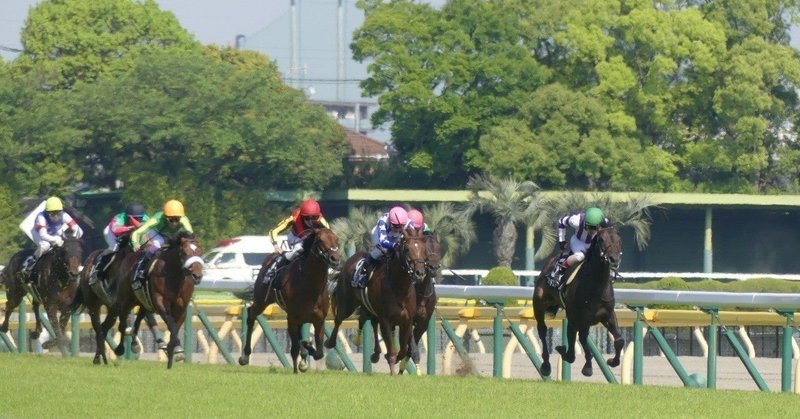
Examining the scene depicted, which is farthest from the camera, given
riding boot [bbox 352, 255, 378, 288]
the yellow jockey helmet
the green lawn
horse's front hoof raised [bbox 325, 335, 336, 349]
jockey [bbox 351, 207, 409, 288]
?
horse's front hoof raised [bbox 325, 335, 336, 349]

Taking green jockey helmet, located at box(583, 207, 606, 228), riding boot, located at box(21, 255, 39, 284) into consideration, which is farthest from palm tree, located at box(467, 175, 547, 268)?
green jockey helmet, located at box(583, 207, 606, 228)

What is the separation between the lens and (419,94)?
2176 inches

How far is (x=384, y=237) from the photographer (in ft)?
53.3

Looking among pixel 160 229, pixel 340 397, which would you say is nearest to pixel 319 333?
pixel 160 229

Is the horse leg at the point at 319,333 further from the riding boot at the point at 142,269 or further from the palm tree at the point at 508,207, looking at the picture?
the palm tree at the point at 508,207

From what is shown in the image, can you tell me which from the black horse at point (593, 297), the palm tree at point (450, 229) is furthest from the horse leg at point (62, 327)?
the palm tree at point (450, 229)

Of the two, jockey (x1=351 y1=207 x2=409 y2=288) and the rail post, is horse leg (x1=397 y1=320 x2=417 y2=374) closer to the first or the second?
jockey (x1=351 y1=207 x2=409 y2=288)

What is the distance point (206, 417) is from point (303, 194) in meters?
42.9

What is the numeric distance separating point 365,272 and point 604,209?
30686 mm

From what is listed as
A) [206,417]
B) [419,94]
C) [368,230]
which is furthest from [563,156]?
[206,417]

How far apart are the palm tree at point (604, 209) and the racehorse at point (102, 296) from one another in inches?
1127

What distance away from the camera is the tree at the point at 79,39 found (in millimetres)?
56812

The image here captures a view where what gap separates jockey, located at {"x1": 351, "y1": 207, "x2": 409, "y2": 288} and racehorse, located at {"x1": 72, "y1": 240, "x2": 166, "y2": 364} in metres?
2.01

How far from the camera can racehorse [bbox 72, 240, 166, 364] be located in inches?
683
